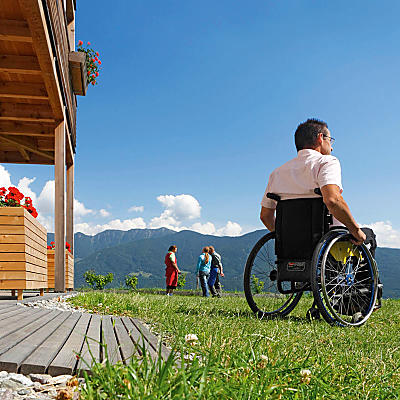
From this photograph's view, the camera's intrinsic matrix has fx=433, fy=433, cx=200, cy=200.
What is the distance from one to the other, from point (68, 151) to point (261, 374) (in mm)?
A: 9373

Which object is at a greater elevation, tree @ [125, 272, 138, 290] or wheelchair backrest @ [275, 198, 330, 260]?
wheelchair backrest @ [275, 198, 330, 260]

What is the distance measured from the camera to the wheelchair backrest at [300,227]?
375 cm

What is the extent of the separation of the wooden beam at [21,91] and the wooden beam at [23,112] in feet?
2.60

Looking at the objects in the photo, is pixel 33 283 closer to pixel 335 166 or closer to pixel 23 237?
pixel 23 237

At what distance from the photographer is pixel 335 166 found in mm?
3678

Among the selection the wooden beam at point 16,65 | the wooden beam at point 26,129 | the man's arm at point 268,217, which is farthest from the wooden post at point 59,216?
the man's arm at point 268,217

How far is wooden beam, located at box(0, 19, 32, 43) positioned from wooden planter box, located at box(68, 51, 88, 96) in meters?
3.36

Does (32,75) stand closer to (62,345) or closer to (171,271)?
(62,345)

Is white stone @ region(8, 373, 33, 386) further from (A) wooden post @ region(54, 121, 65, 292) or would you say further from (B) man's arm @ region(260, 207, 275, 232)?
(A) wooden post @ region(54, 121, 65, 292)

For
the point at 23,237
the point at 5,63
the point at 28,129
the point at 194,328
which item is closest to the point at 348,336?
the point at 194,328

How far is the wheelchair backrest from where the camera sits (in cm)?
375

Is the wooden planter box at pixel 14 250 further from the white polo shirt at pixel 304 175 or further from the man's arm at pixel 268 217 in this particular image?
the white polo shirt at pixel 304 175

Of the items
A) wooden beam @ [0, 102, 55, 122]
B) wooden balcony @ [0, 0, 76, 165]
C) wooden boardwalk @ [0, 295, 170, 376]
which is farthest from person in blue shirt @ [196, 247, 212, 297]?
wooden boardwalk @ [0, 295, 170, 376]

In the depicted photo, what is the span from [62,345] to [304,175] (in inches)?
102
